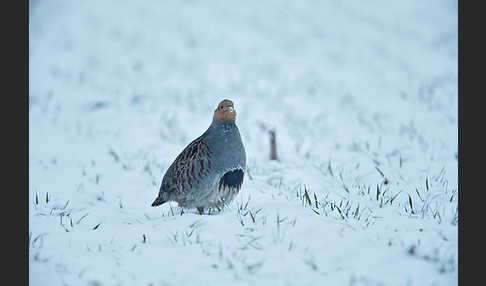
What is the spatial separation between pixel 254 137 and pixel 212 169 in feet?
12.8

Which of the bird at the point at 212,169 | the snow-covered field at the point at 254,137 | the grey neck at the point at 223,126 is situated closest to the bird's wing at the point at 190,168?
the bird at the point at 212,169

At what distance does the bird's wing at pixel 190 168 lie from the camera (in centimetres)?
381

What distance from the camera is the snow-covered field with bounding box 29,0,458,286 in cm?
292

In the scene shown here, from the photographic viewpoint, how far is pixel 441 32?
1449 centimetres

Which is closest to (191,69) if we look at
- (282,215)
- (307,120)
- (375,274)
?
(307,120)

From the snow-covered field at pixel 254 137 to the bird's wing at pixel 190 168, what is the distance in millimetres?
322

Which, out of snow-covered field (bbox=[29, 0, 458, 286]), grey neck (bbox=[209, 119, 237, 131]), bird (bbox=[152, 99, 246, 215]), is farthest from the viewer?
grey neck (bbox=[209, 119, 237, 131])

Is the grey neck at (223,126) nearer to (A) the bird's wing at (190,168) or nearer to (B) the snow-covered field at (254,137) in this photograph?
(A) the bird's wing at (190,168)

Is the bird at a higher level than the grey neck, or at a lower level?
lower

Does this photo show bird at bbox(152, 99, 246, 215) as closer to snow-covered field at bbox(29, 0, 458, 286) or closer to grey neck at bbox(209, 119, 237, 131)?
grey neck at bbox(209, 119, 237, 131)

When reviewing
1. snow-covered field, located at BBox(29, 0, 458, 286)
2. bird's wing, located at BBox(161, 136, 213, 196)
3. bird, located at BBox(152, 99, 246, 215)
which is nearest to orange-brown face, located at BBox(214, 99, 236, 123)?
bird, located at BBox(152, 99, 246, 215)

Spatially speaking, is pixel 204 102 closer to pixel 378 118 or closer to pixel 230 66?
pixel 230 66

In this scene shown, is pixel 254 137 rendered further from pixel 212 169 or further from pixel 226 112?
pixel 212 169

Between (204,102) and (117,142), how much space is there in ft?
9.17
